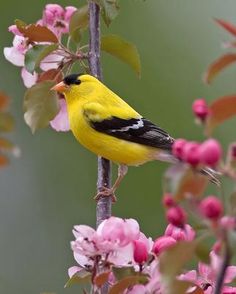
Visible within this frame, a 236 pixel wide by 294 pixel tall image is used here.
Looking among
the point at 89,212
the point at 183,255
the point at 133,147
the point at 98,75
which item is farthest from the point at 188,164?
the point at 89,212

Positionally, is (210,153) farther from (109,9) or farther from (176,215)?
(109,9)

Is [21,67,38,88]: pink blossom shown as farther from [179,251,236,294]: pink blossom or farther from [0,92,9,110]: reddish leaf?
[0,92,9,110]: reddish leaf

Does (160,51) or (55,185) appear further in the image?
(55,185)

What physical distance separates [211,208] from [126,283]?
0.92ft

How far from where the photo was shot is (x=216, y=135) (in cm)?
385

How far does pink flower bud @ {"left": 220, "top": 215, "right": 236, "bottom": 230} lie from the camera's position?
0.83 m

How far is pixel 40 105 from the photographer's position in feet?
5.08

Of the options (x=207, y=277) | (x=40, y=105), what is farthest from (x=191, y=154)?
(x=40, y=105)

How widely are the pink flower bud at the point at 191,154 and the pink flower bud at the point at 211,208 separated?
41 millimetres

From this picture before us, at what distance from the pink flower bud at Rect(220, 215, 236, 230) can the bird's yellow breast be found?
1483 millimetres

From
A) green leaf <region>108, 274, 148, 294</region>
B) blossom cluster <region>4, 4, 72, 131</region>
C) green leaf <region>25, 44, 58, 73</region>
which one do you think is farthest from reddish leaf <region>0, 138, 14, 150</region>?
blossom cluster <region>4, 4, 72, 131</region>

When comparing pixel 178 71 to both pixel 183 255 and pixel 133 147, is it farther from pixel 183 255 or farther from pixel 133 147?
pixel 183 255

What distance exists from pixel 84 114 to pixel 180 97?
1.43m

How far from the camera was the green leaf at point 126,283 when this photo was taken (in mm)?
1106
